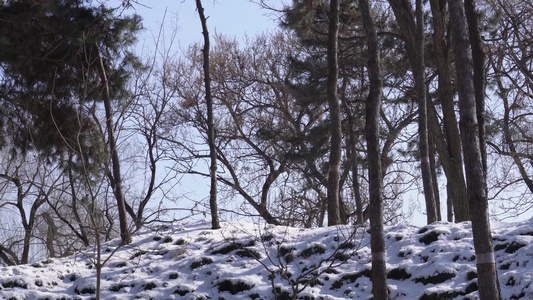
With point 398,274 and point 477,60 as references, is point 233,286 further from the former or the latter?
point 477,60

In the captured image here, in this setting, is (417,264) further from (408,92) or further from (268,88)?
(268,88)

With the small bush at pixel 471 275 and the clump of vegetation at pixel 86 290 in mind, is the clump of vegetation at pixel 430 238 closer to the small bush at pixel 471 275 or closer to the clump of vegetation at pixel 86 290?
the small bush at pixel 471 275

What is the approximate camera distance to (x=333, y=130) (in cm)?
1148

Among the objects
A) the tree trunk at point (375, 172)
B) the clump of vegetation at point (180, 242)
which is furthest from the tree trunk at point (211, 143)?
the tree trunk at point (375, 172)

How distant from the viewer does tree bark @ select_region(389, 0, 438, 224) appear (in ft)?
37.2

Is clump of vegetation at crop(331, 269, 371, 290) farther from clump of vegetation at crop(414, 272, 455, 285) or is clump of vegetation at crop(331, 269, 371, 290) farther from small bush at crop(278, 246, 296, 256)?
small bush at crop(278, 246, 296, 256)

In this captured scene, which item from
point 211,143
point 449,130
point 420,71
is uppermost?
point 420,71

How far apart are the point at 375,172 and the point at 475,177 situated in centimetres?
171

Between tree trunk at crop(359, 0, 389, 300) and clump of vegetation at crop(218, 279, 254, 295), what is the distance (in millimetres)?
2123

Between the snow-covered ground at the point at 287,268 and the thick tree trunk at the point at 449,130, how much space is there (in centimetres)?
133

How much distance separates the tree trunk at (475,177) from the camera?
20.9ft

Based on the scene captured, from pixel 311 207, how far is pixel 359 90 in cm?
Result: 375

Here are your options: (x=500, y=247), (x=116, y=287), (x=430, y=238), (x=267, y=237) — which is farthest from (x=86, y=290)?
(x=500, y=247)

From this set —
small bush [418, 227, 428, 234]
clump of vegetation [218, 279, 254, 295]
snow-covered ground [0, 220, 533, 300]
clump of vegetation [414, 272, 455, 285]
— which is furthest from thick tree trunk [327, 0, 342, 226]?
clump of vegetation [414, 272, 455, 285]
